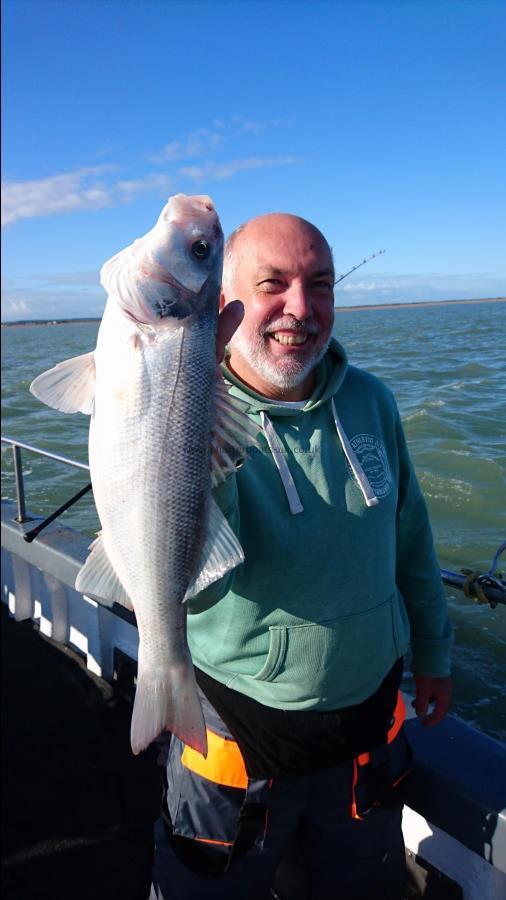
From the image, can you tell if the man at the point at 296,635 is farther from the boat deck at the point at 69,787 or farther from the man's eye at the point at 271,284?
the boat deck at the point at 69,787

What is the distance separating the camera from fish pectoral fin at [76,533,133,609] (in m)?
1.77

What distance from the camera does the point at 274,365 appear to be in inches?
83.5

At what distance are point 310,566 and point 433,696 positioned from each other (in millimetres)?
1113

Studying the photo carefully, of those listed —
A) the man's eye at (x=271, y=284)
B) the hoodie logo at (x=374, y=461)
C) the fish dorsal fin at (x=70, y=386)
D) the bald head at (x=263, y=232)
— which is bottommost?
the hoodie logo at (x=374, y=461)

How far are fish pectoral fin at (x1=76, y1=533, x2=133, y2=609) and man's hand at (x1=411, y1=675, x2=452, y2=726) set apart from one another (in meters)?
1.46

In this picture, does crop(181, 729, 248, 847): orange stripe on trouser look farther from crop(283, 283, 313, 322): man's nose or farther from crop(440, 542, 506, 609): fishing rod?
crop(283, 283, 313, 322): man's nose

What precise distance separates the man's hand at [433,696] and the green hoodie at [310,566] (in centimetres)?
44

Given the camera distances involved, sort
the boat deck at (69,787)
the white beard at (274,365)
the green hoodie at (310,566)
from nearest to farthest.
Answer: the green hoodie at (310,566), the white beard at (274,365), the boat deck at (69,787)

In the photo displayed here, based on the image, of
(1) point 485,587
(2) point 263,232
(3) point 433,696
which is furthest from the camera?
(3) point 433,696

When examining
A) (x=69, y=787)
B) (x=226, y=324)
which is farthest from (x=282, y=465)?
(x=69, y=787)

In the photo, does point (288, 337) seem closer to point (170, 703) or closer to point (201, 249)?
point (201, 249)

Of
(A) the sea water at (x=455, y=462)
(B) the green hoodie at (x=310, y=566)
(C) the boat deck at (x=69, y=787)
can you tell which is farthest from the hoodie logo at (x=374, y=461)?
(A) the sea water at (x=455, y=462)

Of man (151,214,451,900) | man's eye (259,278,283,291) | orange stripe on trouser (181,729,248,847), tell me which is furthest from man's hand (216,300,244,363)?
orange stripe on trouser (181,729,248,847)

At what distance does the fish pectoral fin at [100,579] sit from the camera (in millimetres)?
1772
